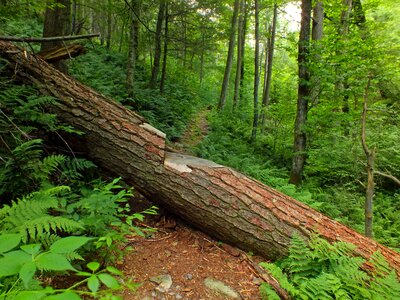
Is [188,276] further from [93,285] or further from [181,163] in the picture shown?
[93,285]

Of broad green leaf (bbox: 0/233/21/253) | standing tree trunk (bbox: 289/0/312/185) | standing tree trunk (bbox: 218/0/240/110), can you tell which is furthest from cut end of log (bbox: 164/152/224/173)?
standing tree trunk (bbox: 218/0/240/110)

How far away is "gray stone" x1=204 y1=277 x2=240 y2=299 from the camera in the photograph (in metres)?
2.83

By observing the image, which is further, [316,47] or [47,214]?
[316,47]

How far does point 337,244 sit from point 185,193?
184cm

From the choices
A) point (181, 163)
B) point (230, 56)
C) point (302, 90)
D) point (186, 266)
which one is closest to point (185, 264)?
point (186, 266)

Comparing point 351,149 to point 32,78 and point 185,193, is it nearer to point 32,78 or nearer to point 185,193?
point 185,193

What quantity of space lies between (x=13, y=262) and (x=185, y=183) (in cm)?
275

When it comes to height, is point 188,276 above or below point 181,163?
below

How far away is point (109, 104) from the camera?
13.9 feet

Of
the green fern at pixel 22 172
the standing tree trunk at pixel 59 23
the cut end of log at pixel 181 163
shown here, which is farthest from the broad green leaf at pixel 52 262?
the standing tree trunk at pixel 59 23

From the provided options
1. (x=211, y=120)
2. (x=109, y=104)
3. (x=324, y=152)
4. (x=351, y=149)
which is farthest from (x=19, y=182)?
(x=211, y=120)

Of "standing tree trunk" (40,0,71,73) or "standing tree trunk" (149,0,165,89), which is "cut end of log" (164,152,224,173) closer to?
"standing tree trunk" (40,0,71,73)

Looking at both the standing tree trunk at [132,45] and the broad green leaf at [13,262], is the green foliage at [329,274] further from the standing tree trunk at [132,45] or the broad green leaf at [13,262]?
the standing tree trunk at [132,45]

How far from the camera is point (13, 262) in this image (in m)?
0.92
